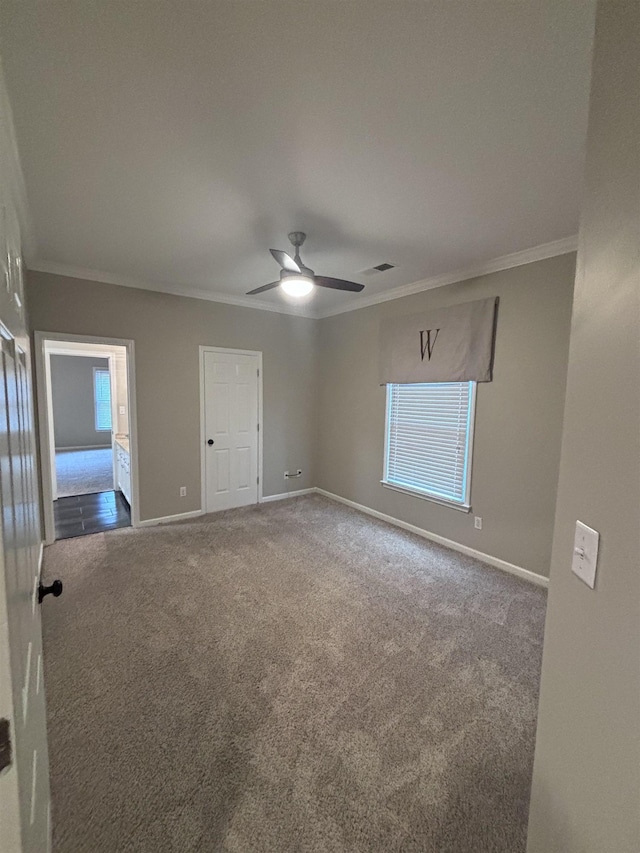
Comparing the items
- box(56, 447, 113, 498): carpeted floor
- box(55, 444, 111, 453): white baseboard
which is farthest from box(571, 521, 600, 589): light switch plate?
box(55, 444, 111, 453): white baseboard

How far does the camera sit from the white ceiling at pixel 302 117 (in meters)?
1.17

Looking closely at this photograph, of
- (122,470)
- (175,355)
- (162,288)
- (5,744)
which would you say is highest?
(162,288)

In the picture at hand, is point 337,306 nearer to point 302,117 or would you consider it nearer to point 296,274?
point 296,274

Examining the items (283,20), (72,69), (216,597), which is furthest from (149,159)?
(216,597)

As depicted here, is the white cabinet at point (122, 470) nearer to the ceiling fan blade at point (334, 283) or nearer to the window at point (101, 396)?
the ceiling fan blade at point (334, 283)

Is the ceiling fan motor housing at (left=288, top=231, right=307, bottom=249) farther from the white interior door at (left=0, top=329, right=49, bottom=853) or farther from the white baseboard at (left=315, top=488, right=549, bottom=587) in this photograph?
the white baseboard at (left=315, top=488, right=549, bottom=587)

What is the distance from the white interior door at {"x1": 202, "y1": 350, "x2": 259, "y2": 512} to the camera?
4.42m

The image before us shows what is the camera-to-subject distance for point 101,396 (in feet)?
31.4

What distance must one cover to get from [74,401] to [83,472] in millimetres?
3443

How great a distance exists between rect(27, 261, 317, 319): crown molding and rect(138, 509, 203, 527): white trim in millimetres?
2558

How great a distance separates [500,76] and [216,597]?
329 centimetres

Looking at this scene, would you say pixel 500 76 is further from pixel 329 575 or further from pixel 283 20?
pixel 329 575

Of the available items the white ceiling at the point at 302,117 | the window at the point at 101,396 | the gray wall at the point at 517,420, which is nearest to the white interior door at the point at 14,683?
the white ceiling at the point at 302,117

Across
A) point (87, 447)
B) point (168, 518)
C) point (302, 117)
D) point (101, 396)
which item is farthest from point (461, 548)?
point (101, 396)
